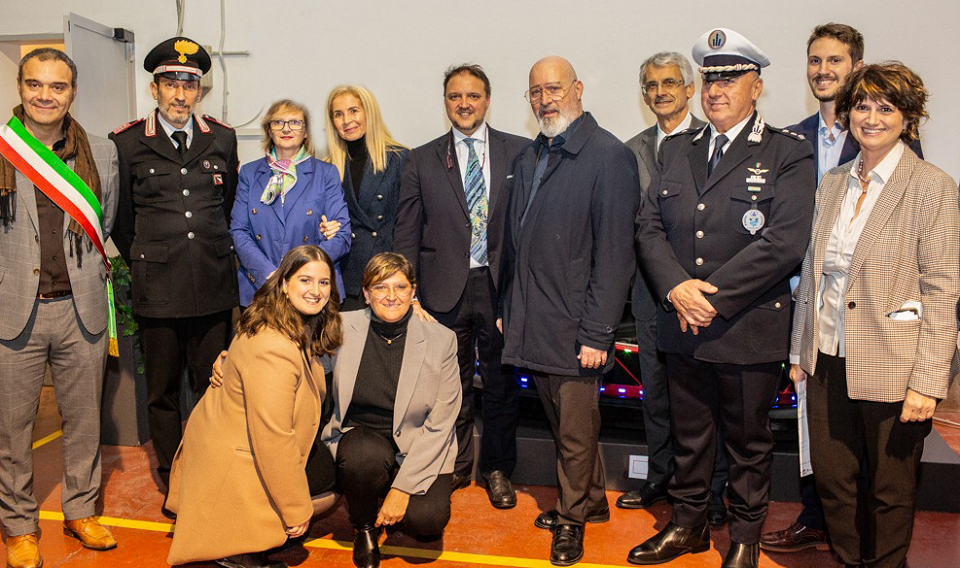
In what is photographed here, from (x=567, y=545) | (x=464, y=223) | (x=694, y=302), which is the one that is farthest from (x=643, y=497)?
(x=464, y=223)

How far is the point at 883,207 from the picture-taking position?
2.53 meters

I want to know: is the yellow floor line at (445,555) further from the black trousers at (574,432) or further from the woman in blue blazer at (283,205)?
the woman in blue blazer at (283,205)

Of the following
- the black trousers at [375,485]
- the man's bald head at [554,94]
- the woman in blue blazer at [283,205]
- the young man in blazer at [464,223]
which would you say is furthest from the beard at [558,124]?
the black trousers at [375,485]

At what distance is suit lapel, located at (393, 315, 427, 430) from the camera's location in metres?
3.08

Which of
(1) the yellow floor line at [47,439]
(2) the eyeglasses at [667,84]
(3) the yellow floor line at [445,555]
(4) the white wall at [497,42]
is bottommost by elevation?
(3) the yellow floor line at [445,555]

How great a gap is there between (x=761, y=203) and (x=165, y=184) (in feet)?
7.95

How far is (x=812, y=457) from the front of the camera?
9.16 feet

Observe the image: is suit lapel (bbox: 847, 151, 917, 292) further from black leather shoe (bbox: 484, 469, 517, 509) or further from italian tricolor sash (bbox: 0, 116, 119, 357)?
italian tricolor sash (bbox: 0, 116, 119, 357)

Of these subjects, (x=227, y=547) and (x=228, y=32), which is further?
(x=228, y=32)

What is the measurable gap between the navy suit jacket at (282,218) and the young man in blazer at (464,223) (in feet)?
0.95

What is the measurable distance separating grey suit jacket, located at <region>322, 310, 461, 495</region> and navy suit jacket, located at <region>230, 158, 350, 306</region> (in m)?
0.55

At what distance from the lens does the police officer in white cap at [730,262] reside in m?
2.76

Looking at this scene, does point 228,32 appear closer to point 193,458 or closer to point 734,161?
point 193,458

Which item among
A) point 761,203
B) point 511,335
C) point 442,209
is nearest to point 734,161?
point 761,203
